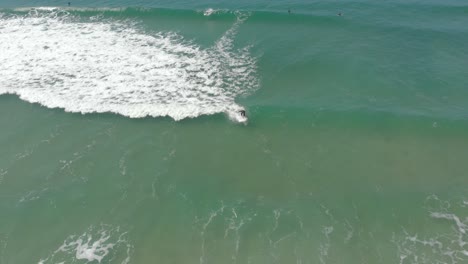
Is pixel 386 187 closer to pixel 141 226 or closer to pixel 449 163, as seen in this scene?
pixel 449 163

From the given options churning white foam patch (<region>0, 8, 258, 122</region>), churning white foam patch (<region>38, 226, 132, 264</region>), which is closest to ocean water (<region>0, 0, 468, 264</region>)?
churning white foam patch (<region>38, 226, 132, 264</region>)

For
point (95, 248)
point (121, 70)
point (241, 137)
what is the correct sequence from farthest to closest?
point (121, 70)
point (241, 137)
point (95, 248)

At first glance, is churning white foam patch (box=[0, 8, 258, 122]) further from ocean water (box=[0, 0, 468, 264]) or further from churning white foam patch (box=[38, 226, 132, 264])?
churning white foam patch (box=[38, 226, 132, 264])

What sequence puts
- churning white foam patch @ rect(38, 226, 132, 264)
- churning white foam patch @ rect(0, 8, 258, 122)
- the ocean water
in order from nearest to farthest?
churning white foam patch @ rect(38, 226, 132, 264)
the ocean water
churning white foam patch @ rect(0, 8, 258, 122)

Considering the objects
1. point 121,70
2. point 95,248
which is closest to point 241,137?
point 95,248

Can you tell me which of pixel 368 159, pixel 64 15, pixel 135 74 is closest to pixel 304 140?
pixel 368 159

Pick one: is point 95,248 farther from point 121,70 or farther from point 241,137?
point 121,70

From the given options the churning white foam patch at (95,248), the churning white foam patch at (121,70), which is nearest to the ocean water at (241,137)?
the churning white foam patch at (95,248)
